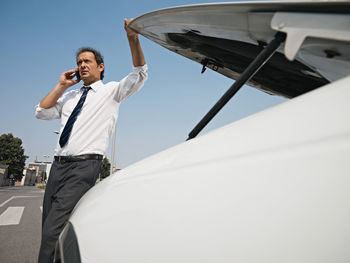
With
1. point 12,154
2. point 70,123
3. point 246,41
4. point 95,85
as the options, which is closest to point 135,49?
point 95,85

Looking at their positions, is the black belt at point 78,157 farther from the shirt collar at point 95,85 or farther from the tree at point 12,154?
the tree at point 12,154

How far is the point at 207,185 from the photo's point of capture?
23.6 inches

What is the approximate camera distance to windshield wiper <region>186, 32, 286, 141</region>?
0.86 m

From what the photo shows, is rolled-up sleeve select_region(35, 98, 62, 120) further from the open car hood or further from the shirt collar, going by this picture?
the open car hood

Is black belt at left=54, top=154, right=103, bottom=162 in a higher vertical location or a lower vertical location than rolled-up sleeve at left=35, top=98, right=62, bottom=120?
lower

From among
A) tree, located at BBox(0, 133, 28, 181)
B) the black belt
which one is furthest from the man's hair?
tree, located at BBox(0, 133, 28, 181)

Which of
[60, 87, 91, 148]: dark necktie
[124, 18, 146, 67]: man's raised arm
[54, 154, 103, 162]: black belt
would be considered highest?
[124, 18, 146, 67]: man's raised arm

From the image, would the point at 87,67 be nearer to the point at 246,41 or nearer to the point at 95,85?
the point at 95,85

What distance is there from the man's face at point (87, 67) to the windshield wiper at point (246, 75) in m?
1.62

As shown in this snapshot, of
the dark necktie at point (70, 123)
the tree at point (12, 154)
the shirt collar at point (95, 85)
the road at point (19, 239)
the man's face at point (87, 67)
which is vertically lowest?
the tree at point (12, 154)

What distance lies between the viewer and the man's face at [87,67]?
230cm

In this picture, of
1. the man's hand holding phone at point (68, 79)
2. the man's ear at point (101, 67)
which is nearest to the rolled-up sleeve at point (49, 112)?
the man's hand holding phone at point (68, 79)

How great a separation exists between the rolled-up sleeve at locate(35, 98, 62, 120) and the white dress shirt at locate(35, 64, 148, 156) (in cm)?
22

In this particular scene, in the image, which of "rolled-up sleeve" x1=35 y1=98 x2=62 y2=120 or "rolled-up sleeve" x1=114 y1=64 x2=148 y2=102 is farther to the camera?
"rolled-up sleeve" x1=35 y1=98 x2=62 y2=120
